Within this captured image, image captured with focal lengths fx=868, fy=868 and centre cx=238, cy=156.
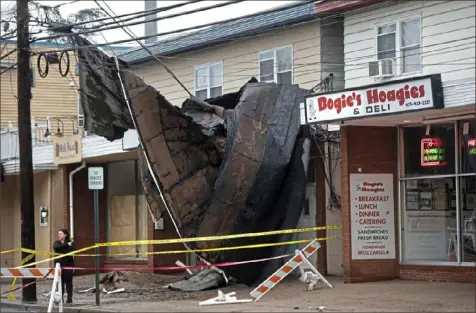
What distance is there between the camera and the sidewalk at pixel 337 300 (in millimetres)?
15036

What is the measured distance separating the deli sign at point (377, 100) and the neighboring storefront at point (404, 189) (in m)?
0.02

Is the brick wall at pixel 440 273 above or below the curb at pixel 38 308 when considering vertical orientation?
above

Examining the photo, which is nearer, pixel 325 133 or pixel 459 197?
pixel 459 197

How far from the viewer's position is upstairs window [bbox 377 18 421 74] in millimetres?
18609

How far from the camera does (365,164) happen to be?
1895 cm

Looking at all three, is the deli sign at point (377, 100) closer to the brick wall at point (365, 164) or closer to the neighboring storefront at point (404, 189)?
the neighboring storefront at point (404, 189)

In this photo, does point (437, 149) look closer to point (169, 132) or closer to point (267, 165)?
point (267, 165)

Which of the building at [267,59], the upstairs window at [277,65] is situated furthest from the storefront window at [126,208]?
the upstairs window at [277,65]

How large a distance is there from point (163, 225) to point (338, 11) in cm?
843

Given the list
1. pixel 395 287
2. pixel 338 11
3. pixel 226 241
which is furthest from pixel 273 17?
pixel 395 287

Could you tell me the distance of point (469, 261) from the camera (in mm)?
17781

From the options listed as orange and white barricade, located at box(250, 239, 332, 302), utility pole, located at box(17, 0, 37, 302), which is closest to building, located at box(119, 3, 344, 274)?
orange and white barricade, located at box(250, 239, 332, 302)

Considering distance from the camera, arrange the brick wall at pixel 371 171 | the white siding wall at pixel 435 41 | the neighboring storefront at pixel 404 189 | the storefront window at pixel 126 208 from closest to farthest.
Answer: the white siding wall at pixel 435 41 → the neighboring storefront at pixel 404 189 → the brick wall at pixel 371 171 → the storefront window at pixel 126 208

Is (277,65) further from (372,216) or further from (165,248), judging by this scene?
(165,248)
